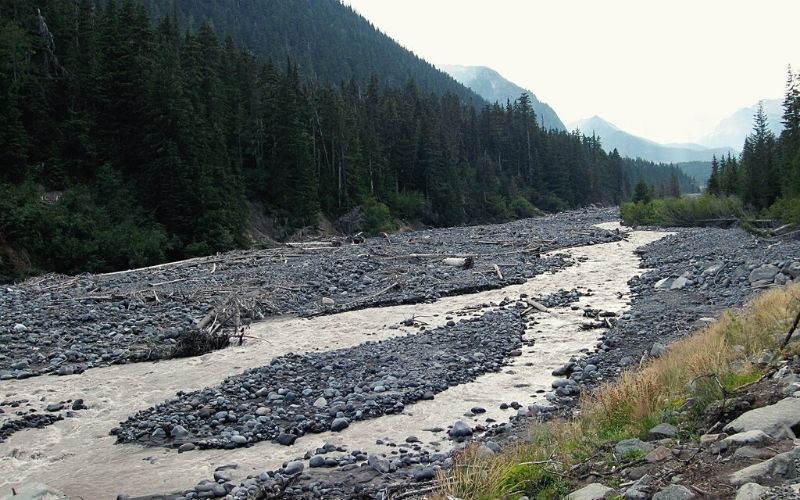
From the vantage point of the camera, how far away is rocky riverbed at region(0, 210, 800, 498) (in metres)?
7.55

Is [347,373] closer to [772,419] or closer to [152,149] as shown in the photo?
[772,419]

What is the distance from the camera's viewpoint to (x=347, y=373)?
11.4m

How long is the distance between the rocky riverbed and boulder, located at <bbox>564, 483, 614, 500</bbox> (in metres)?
2.02

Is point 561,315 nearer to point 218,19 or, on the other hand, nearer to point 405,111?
point 405,111

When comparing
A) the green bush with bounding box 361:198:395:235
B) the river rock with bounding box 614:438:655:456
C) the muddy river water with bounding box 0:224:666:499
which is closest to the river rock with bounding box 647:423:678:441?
the river rock with bounding box 614:438:655:456

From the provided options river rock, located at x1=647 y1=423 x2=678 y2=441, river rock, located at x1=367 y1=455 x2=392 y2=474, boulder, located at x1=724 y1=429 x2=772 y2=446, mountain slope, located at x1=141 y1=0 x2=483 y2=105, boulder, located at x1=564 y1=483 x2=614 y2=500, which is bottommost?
river rock, located at x1=367 y1=455 x2=392 y2=474

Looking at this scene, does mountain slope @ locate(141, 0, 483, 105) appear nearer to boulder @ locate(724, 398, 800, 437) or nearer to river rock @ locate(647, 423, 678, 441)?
river rock @ locate(647, 423, 678, 441)

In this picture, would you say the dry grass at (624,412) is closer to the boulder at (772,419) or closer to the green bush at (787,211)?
the boulder at (772,419)

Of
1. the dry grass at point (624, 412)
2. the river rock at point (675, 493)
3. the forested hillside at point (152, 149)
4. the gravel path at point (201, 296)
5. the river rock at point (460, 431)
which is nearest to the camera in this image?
the river rock at point (675, 493)

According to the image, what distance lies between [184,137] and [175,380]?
90.9 feet

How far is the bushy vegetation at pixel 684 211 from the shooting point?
43938 millimetres

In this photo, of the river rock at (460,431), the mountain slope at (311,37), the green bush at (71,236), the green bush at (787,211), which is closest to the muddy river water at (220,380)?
the river rock at (460,431)

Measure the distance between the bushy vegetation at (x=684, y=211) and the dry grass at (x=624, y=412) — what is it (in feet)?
127

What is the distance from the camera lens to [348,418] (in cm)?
904
